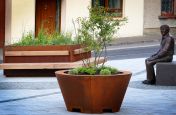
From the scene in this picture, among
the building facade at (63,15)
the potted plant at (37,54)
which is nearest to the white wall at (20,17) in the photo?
the building facade at (63,15)

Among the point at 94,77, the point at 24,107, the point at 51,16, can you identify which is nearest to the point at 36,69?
the point at 24,107

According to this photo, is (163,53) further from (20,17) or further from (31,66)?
(20,17)

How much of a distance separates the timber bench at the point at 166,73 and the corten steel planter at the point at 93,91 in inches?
132

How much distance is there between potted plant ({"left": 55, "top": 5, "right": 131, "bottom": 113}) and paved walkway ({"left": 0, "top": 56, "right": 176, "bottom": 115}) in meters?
0.23

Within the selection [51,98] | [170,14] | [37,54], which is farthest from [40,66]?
[170,14]

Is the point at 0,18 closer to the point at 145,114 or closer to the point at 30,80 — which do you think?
the point at 30,80

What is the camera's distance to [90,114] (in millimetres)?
9578

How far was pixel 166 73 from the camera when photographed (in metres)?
13.0

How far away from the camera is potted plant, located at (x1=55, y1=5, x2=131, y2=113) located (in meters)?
9.47

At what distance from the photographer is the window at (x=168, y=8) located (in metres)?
33.2

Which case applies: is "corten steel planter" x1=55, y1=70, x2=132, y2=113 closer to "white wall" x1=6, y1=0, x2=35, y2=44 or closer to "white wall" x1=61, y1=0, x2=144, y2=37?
"white wall" x1=6, y1=0, x2=35, y2=44

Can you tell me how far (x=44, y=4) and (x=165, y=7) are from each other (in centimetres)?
772

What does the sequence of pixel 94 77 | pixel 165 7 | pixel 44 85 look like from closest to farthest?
pixel 94 77, pixel 44 85, pixel 165 7

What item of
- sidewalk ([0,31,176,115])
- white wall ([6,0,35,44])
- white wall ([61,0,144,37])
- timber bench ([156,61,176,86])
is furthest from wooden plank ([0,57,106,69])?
white wall ([61,0,144,37])
